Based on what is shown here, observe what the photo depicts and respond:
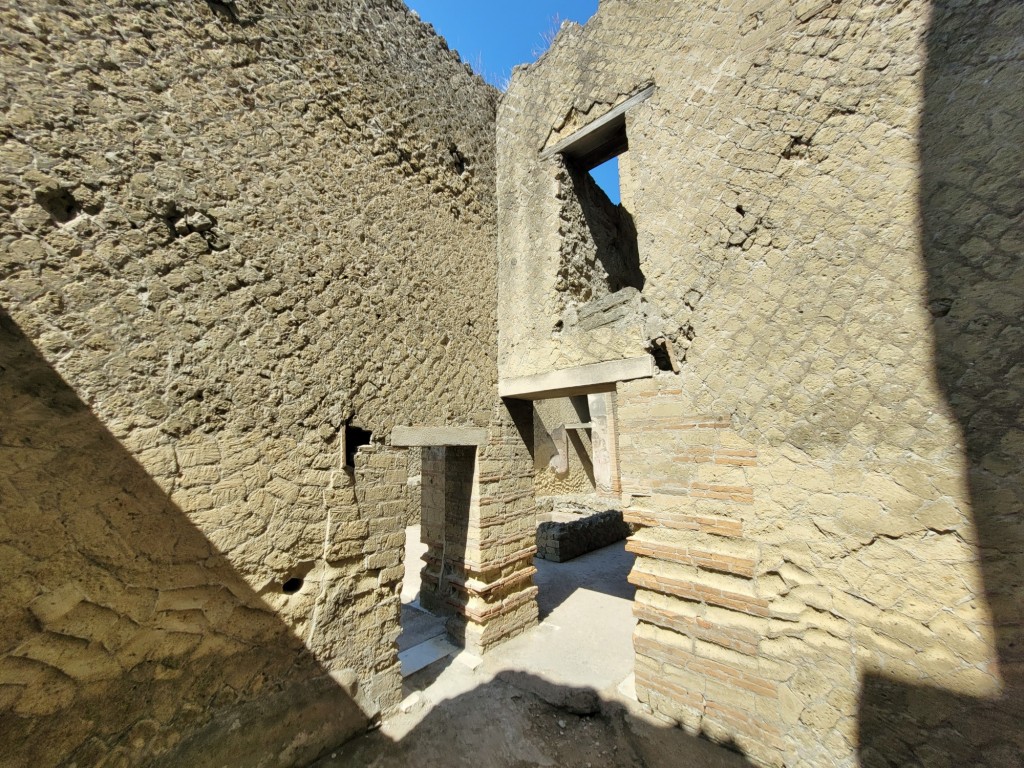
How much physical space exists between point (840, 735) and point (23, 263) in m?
4.75

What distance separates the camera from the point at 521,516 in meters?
4.32

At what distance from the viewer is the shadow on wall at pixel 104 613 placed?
1.73 m

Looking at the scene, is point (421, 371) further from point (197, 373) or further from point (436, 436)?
point (197, 373)

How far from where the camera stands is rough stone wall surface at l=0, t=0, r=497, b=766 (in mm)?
1842

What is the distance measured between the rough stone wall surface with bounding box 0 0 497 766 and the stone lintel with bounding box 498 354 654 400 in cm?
94

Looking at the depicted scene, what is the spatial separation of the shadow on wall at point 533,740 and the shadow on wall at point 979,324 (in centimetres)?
104

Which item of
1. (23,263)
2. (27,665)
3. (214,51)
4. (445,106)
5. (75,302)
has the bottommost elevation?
(27,665)

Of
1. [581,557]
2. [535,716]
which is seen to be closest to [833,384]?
[535,716]

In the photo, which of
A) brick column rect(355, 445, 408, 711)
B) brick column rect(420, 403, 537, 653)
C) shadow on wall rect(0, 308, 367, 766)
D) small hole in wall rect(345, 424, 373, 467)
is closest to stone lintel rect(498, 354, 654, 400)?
brick column rect(420, 403, 537, 653)

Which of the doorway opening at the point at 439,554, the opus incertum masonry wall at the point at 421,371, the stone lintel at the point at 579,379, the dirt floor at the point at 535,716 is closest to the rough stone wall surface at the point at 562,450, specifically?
the doorway opening at the point at 439,554

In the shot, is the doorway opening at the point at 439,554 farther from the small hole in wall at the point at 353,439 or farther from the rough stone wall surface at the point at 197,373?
the small hole in wall at the point at 353,439

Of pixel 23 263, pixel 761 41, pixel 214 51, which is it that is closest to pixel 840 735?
pixel 761 41

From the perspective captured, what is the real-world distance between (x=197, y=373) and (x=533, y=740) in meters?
3.16

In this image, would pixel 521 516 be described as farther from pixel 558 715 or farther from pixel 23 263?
pixel 23 263
